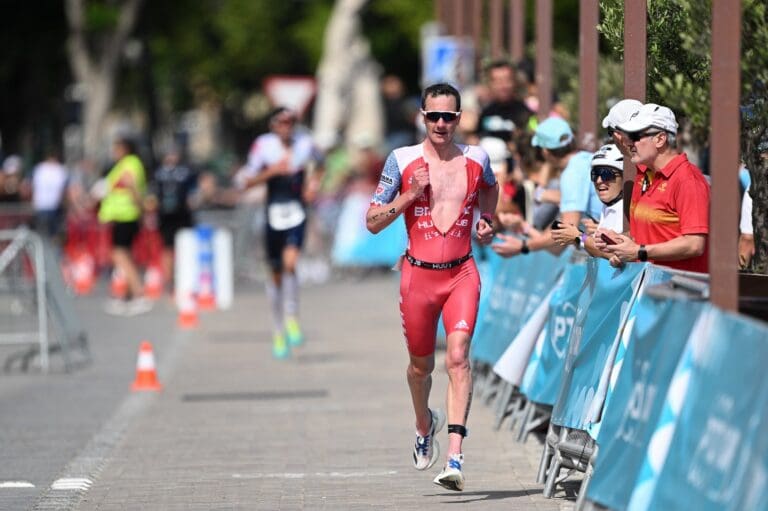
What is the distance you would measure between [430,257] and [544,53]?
5388 millimetres

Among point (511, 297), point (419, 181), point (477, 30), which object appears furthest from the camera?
point (477, 30)

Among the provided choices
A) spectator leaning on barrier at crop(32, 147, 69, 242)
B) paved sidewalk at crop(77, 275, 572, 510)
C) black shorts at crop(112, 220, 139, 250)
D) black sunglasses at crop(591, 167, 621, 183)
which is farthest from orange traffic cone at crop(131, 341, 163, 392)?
spectator leaning on barrier at crop(32, 147, 69, 242)

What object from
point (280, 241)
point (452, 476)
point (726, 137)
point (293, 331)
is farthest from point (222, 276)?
point (726, 137)

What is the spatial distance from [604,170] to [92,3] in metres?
37.4

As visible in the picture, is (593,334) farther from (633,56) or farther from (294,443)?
(294,443)

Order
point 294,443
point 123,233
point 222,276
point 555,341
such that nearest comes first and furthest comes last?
1. point 555,341
2. point 294,443
3. point 123,233
4. point 222,276

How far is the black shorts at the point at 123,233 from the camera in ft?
76.2

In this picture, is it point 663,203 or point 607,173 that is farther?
point 607,173

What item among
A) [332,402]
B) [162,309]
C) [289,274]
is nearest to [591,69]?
[332,402]

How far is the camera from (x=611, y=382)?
7848mm

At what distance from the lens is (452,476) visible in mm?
8344

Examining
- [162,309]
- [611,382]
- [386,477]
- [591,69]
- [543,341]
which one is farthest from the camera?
[162,309]

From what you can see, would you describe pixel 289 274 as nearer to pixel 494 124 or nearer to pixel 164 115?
pixel 494 124

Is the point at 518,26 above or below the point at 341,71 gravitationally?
below
